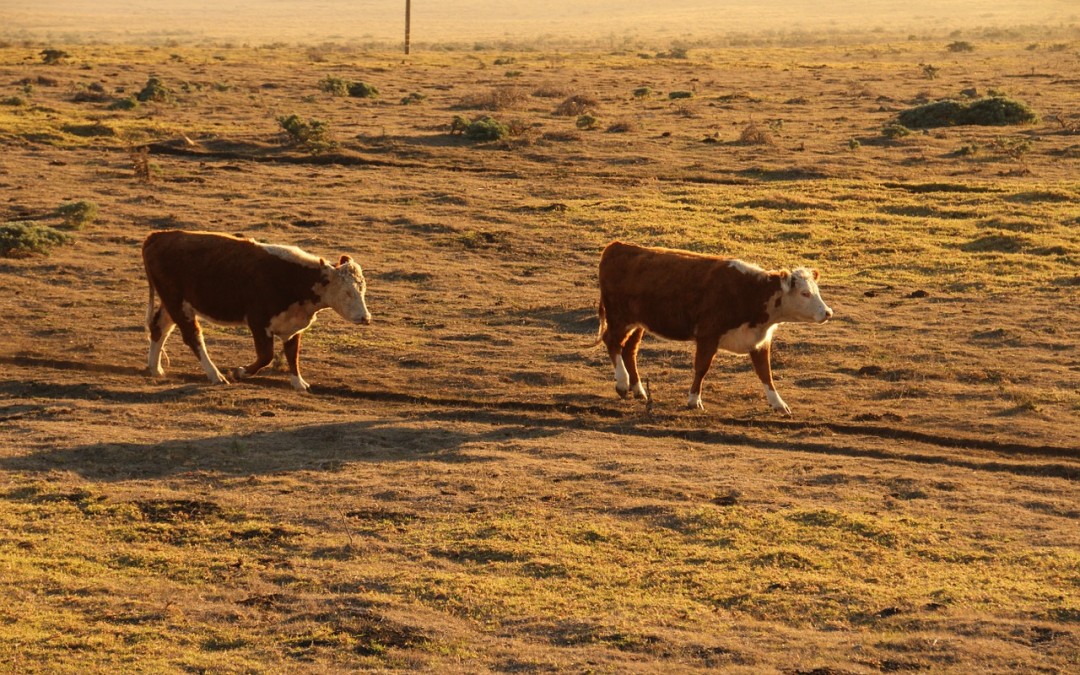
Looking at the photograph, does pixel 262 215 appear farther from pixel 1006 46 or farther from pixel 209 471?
pixel 1006 46

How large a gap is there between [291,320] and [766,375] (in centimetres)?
541

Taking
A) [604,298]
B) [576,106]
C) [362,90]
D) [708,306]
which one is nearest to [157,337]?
[604,298]

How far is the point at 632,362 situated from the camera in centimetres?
1734

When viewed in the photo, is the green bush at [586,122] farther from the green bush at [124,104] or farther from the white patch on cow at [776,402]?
the white patch on cow at [776,402]

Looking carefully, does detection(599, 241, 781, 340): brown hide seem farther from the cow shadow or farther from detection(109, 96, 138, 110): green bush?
detection(109, 96, 138, 110): green bush

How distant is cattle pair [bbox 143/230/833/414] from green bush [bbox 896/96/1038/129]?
81.0ft

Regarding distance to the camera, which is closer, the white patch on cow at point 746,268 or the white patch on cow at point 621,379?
the white patch on cow at point 746,268

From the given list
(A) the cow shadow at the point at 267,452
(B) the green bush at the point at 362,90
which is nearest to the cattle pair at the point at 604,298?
(A) the cow shadow at the point at 267,452

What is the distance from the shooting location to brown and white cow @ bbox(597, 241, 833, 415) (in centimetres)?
1644

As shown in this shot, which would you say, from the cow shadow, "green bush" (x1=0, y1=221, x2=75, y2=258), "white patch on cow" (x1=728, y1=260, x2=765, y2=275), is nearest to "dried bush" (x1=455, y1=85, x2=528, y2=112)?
"green bush" (x1=0, y1=221, x2=75, y2=258)

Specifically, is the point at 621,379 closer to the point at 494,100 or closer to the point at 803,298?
the point at 803,298

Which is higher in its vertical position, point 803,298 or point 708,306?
point 803,298

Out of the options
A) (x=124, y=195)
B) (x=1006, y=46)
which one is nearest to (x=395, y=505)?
(x=124, y=195)

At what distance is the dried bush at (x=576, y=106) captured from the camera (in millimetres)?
42141
